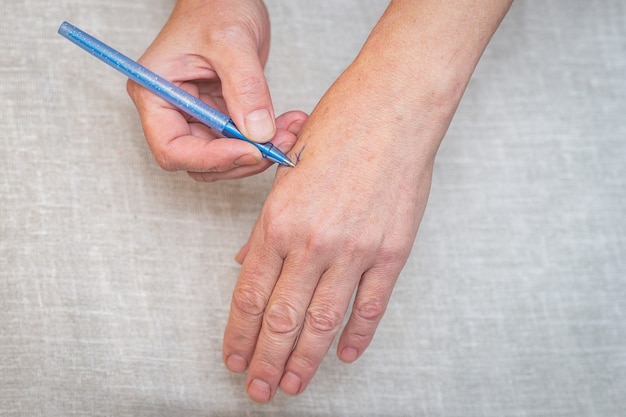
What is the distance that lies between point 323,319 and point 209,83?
1.31 ft

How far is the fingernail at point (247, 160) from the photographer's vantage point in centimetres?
82

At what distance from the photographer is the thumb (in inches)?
32.9

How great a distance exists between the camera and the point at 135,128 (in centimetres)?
99

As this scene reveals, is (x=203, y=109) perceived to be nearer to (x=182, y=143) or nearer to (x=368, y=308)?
(x=182, y=143)

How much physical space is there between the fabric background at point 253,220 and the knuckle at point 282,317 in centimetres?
13

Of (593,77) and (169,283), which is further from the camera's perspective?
(593,77)

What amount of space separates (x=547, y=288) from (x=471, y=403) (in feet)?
0.69

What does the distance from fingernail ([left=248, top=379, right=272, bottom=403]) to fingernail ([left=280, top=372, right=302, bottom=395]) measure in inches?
0.8

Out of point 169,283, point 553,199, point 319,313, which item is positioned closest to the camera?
point 319,313

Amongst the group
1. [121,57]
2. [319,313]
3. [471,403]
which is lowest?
[471,403]

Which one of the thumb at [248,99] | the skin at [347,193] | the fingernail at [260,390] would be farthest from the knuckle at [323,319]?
the thumb at [248,99]

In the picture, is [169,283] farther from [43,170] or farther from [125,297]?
[43,170]

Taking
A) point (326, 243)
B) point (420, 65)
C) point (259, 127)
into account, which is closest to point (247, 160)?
point (259, 127)

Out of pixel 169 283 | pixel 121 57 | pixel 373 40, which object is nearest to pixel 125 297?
pixel 169 283
